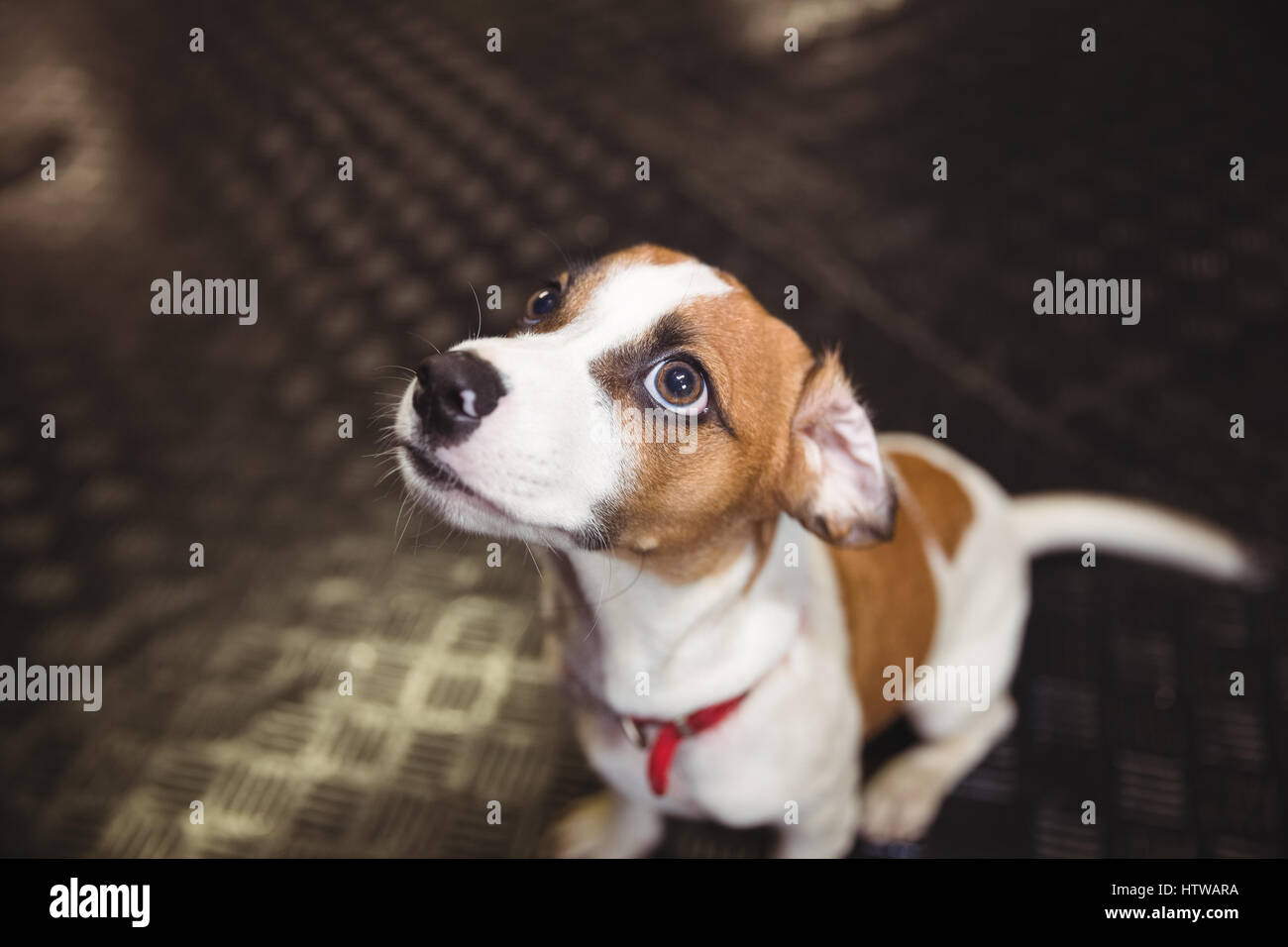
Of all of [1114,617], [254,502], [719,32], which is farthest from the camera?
[719,32]

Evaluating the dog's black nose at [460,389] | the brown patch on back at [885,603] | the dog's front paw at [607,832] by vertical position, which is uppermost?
the dog's black nose at [460,389]

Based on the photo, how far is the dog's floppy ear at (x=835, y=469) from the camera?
67.5 inches

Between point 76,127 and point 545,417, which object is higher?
point 76,127

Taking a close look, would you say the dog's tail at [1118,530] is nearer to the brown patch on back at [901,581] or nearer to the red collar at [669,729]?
the brown patch on back at [901,581]

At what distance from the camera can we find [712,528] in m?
1.70

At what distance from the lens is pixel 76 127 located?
4.54 meters

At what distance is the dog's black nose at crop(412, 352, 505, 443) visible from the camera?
1.47 meters

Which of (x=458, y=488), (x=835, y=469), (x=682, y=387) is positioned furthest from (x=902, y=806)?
(x=458, y=488)

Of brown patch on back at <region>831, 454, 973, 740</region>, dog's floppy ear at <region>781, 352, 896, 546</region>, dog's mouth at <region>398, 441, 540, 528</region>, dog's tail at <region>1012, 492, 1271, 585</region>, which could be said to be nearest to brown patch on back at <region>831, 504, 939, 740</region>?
brown patch on back at <region>831, 454, 973, 740</region>

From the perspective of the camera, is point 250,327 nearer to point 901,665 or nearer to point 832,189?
point 832,189

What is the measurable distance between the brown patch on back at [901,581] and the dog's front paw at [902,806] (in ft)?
0.88

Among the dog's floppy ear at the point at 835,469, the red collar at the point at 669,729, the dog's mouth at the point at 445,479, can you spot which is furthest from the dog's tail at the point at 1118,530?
the dog's mouth at the point at 445,479
